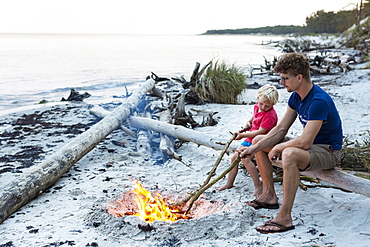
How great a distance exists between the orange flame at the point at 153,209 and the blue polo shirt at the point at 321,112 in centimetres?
173

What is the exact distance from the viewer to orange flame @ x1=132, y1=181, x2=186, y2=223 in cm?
355

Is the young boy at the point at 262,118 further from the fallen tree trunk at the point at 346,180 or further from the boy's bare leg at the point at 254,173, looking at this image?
the fallen tree trunk at the point at 346,180

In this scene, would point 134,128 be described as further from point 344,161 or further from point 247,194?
point 344,161

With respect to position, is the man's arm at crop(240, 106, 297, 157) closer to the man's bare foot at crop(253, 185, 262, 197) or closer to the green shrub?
the man's bare foot at crop(253, 185, 262, 197)

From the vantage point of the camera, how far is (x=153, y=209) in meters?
3.70

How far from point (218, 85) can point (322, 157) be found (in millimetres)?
6823

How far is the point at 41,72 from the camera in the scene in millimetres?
22344

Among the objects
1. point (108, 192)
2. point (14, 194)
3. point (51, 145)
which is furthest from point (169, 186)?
point (51, 145)

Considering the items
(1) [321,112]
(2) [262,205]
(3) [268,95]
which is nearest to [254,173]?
(2) [262,205]

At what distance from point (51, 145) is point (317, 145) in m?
5.12

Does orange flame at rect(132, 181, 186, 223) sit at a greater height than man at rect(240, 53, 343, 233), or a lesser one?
lesser

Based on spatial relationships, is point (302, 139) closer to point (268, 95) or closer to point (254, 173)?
point (268, 95)

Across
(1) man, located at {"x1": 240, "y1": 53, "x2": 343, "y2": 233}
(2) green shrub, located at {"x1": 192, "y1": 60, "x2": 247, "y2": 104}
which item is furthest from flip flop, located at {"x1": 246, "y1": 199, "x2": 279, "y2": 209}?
(2) green shrub, located at {"x1": 192, "y1": 60, "x2": 247, "y2": 104}

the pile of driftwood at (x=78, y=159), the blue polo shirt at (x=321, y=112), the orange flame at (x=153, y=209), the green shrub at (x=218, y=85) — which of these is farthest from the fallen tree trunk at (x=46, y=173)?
the green shrub at (x=218, y=85)
